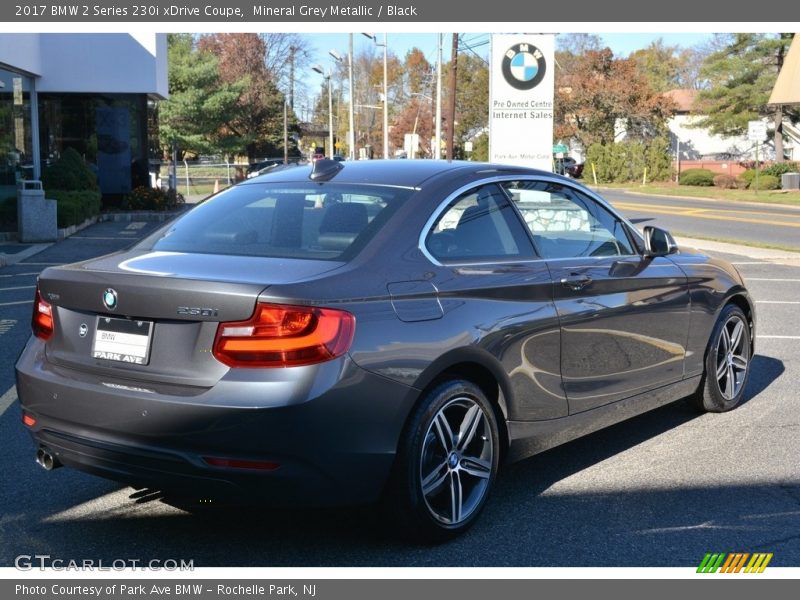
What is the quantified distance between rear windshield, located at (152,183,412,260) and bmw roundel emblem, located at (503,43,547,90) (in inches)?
553

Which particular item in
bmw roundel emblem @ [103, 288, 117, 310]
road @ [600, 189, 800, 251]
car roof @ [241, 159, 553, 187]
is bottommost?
road @ [600, 189, 800, 251]

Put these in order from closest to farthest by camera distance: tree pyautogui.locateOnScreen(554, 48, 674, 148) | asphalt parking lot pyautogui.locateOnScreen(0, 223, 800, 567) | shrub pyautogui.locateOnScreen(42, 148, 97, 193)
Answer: asphalt parking lot pyautogui.locateOnScreen(0, 223, 800, 567) → shrub pyautogui.locateOnScreen(42, 148, 97, 193) → tree pyautogui.locateOnScreen(554, 48, 674, 148)

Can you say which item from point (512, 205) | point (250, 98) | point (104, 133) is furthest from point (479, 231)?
point (250, 98)

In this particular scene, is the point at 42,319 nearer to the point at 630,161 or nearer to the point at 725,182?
the point at 725,182

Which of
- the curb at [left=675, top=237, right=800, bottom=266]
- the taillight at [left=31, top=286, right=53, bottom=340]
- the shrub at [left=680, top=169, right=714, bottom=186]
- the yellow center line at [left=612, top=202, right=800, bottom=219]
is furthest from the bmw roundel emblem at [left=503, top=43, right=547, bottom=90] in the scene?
the shrub at [left=680, top=169, right=714, bottom=186]

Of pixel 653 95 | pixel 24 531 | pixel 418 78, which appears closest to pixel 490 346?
pixel 24 531

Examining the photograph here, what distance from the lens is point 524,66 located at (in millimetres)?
18438

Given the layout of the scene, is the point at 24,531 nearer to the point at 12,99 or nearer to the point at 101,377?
the point at 101,377

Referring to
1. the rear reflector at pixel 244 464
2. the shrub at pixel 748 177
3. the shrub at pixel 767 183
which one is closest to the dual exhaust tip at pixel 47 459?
the rear reflector at pixel 244 464

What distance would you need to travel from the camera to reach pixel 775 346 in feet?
30.5

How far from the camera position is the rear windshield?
4.42m

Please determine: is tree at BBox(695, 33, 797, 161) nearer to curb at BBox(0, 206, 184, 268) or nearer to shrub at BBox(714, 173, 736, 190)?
shrub at BBox(714, 173, 736, 190)

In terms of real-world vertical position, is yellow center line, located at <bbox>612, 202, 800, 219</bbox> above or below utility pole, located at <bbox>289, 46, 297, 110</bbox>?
below

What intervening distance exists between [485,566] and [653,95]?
7565 centimetres
